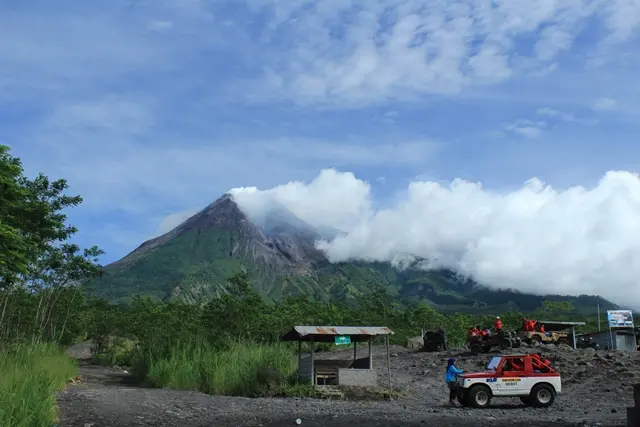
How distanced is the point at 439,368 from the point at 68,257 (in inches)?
719

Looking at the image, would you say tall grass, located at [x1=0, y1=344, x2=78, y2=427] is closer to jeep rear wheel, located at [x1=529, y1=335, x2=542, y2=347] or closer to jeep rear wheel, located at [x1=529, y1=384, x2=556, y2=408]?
jeep rear wheel, located at [x1=529, y1=384, x2=556, y2=408]

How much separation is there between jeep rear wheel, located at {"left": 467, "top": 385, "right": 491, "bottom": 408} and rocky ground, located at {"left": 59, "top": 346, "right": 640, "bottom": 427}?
0.38 meters

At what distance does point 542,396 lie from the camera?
18406mm

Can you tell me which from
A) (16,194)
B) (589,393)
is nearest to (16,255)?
(16,194)

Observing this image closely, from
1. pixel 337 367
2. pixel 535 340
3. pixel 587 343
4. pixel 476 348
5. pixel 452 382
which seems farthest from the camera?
pixel 587 343

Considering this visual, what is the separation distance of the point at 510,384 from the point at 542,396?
1060 mm

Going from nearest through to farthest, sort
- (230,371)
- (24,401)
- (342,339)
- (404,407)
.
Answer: (24,401) → (404,407) → (230,371) → (342,339)

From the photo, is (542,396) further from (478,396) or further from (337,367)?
(337,367)

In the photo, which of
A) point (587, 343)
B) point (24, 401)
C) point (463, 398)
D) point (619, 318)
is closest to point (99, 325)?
point (587, 343)

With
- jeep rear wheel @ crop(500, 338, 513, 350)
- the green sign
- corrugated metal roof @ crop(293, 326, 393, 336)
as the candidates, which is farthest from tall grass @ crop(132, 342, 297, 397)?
jeep rear wheel @ crop(500, 338, 513, 350)

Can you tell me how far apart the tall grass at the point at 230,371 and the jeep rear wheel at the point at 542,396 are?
8309mm

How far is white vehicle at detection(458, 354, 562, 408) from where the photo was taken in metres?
18.2

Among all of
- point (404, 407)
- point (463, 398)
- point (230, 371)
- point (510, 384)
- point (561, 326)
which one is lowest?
point (404, 407)

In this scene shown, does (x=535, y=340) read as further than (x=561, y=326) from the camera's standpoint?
No
